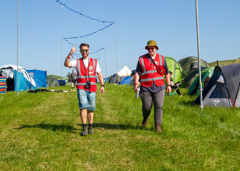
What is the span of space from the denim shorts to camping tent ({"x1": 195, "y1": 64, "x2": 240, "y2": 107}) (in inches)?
215

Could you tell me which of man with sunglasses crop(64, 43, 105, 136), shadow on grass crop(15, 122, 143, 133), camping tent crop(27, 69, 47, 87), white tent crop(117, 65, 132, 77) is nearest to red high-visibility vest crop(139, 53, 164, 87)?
man with sunglasses crop(64, 43, 105, 136)

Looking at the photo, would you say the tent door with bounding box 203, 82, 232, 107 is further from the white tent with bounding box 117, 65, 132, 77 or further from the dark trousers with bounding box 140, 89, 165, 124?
the white tent with bounding box 117, 65, 132, 77

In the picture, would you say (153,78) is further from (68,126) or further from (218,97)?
(218,97)

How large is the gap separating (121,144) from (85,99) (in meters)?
1.45

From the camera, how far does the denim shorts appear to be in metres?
5.84

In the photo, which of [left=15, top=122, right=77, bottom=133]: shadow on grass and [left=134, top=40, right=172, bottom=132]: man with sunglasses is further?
[left=15, top=122, right=77, bottom=133]: shadow on grass

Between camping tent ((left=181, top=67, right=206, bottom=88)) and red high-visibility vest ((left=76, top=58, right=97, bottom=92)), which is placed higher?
camping tent ((left=181, top=67, right=206, bottom=88))

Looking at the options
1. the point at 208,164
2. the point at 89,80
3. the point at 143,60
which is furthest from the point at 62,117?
the point at 208,164

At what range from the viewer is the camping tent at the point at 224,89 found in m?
9.32

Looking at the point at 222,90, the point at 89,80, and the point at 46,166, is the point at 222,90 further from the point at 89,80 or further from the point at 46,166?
the point at 46,166

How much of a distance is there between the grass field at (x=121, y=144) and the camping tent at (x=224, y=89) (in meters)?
1.47

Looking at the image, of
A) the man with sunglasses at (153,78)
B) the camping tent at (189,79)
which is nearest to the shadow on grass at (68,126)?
the man with sunglasses at (153,78)

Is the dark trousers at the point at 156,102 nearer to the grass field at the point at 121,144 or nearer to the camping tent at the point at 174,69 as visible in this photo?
the grass field at the point at 121,144

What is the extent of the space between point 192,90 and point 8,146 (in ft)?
34.8
